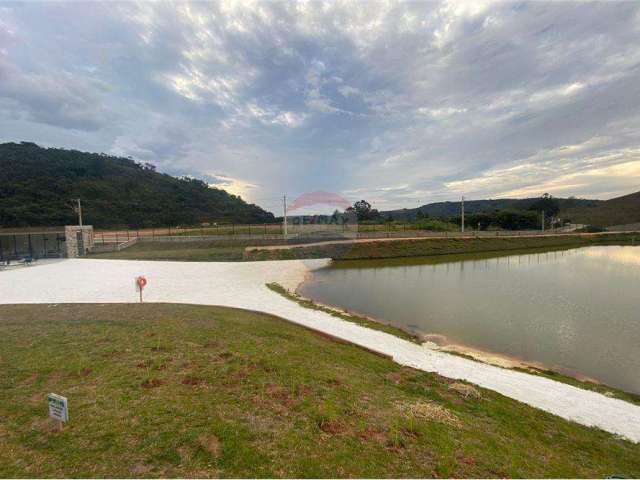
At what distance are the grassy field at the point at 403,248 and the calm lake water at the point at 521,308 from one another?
21.2 ft

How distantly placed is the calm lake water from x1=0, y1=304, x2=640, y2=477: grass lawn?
486 cm

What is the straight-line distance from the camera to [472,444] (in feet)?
12.9

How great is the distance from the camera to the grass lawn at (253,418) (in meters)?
3.27

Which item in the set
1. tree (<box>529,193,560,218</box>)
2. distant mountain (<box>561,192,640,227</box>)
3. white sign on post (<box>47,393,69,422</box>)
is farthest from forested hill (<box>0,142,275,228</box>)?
distant mountain (<box>561,192,640,227</box>)

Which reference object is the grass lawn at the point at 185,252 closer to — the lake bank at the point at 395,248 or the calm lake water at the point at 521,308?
the lake bank at the point at 395,248

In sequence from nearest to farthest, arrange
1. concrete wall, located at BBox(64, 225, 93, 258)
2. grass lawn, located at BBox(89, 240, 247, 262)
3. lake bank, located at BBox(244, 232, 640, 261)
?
grass lawn, located at BBox(89, 240, 247, 262), concrete wall, located at BBox(64, 225, 93, 258), lake bank, located at BBox(244, 232, 640, 261)

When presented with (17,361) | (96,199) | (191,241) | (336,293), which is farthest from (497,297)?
(96,199)

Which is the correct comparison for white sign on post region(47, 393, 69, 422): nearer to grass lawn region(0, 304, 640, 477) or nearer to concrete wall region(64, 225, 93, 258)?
grass lawn region(0, 304, 640, 477)

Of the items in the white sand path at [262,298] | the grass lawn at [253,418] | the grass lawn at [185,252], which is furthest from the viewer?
the grass lawn at [185,252]

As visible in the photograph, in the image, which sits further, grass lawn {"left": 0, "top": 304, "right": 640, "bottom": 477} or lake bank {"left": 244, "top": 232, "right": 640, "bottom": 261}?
lake bank {"left": 244, "top": 232, "right": 640, "bottom": 261}

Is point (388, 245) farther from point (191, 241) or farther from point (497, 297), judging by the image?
point (191, 241)

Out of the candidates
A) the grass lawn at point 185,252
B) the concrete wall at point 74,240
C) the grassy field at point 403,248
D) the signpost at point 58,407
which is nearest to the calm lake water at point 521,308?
the grassy field at point 403,248

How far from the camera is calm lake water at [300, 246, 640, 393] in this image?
30.1ft

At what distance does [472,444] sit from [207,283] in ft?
50.1
